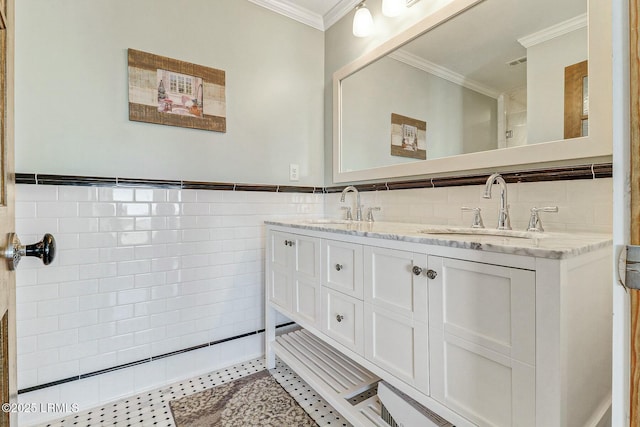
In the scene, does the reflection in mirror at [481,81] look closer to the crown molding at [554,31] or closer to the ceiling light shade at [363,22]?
the crown molding at [554,31]

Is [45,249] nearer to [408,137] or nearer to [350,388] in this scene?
[350,388]

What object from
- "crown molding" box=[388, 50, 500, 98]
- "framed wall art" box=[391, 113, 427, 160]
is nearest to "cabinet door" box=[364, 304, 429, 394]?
"framed wall art" box=[391, 113, 427, 160]

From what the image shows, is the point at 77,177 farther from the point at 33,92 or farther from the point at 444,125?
the point at 444,125

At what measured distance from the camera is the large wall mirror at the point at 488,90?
38.5 inches

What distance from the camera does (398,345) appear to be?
957 mm

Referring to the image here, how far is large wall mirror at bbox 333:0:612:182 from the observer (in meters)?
0.98

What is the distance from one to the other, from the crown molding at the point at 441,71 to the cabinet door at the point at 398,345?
1.01 m

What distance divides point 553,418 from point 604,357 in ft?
1.15

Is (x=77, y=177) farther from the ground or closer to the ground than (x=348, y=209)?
farther from the ground

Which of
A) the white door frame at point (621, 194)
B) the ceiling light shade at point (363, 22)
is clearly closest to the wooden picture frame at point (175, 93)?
the ceiling light shade at point (363, 22)

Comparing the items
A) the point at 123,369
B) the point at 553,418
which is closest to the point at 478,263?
the point at 553,418

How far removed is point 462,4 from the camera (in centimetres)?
129

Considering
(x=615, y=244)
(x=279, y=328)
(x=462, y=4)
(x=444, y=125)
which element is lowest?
(x=279, y=328)

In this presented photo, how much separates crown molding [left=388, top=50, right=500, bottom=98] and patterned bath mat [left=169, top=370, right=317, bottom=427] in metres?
1.64
